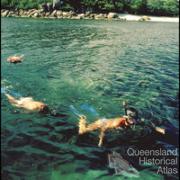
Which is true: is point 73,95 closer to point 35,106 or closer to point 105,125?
point 35,106

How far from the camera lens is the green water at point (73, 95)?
1358 centimetres

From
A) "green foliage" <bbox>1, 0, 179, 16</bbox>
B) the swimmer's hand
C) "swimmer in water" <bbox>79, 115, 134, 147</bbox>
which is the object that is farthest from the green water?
"green foliage" <bbox>1, 0, 179, 16</bbox>

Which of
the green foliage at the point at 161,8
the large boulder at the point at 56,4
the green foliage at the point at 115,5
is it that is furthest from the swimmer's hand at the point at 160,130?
the green foliage at the point at 161,8

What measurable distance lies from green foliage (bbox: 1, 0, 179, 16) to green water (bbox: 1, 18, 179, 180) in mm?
60293

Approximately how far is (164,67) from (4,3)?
74.7 metres

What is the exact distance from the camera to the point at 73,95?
21.2 meters

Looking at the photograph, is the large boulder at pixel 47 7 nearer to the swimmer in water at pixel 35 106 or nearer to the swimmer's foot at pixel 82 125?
the swimmer in water at pixel 35 106

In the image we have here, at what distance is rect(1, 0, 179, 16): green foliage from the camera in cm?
9856

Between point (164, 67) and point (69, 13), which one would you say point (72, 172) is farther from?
point (69, 13)

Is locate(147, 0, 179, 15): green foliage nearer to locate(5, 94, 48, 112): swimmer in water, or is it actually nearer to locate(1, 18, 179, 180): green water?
locate(1, 18, 179, 180): green water

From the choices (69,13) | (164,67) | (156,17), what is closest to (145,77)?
(164,67)

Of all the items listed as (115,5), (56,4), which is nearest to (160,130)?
(56,4)

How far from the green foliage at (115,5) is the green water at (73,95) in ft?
198

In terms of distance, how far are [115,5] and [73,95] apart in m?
96.0
